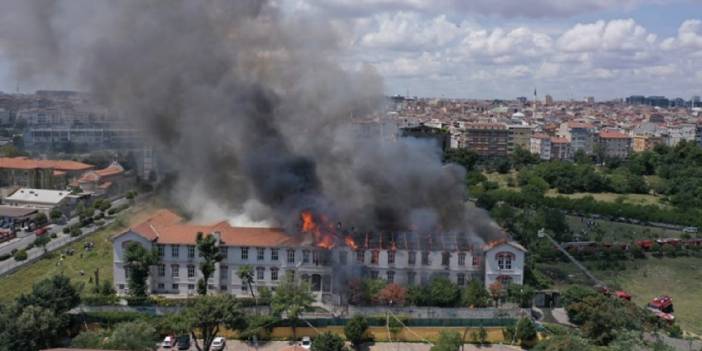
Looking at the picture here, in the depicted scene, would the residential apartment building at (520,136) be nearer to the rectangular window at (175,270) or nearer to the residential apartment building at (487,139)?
the residential apartment building at (487,139)

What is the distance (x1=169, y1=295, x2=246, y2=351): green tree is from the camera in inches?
750

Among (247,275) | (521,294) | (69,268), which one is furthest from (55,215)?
(521,294)

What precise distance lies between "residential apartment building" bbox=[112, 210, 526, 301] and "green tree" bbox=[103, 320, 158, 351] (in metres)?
5.89

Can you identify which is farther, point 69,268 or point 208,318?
point 69,268

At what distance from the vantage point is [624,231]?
121ft

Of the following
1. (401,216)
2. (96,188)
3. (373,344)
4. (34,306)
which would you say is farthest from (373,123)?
(34,306)

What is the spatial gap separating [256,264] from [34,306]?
757 centimetres

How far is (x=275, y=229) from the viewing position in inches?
1002

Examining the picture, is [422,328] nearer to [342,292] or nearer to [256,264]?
[342,292]

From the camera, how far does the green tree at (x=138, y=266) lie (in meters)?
22.9

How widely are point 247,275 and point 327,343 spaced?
17.6 ft

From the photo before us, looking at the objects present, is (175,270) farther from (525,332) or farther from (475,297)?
(525,332)

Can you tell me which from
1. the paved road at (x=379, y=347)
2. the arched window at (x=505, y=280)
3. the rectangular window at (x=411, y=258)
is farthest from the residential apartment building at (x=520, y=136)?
the paved road at (x=379, y=347)

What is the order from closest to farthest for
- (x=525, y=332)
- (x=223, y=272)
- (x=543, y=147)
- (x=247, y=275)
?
(x=525, y=332) < (x=247, y=275) < (x=223, y=272) < (x=543, y=147)
